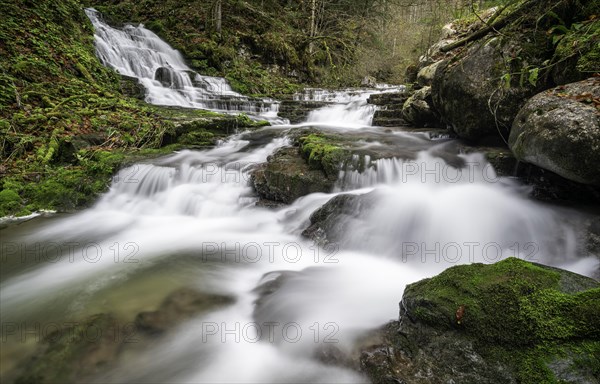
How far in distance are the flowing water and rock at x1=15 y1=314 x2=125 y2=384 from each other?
0.30ft

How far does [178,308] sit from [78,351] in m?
0.77

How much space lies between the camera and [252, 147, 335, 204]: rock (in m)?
5.30

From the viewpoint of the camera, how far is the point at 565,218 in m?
3.93

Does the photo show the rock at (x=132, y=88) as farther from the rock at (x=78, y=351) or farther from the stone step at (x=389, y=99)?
the rock at (x=78, y=351)

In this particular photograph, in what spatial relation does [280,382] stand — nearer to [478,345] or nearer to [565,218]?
[478,345]

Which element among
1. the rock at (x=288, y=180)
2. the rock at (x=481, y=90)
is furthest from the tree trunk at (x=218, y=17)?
the rock at (x=481, y=90)

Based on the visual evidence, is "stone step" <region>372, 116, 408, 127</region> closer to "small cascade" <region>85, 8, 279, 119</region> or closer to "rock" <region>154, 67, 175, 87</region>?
"small cascade" <region>85, 8, 279, 119</region>

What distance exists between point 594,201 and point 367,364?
3681 mm

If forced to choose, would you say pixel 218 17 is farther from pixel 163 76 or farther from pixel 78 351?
pixel 78 351

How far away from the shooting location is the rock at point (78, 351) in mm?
2182

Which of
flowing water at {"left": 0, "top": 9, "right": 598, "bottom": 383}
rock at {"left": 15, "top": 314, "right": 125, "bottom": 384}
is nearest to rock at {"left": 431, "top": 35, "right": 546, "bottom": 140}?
flowing water at {"left": 0, "top": 9, "right": 598, "bottom": 383}

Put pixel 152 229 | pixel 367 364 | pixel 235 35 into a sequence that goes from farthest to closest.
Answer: pixel 235 35, pixel 152 229, pixel 367 364

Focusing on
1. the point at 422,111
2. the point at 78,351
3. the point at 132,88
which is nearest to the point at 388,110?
the point at 422,111

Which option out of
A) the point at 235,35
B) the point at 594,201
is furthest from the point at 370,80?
the point at 594,201
